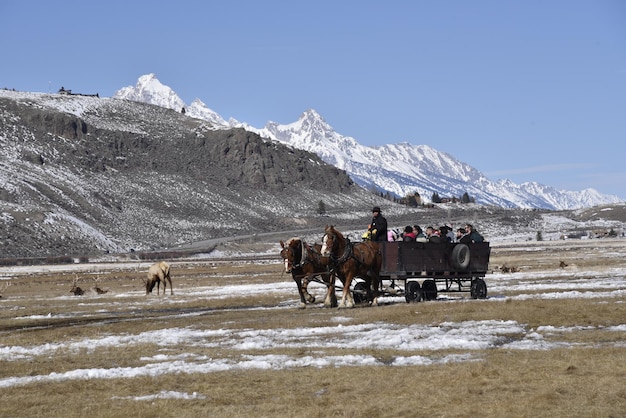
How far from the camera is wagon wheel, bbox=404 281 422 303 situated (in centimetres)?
3303

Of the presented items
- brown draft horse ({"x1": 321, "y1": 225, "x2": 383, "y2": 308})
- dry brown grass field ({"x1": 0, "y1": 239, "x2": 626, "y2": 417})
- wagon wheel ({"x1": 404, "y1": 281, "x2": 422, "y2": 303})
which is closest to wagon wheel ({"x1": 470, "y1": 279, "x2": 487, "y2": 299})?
wagon wheel ({"x1": 404, "y1": 281, "x2": 422, "y2": 303})

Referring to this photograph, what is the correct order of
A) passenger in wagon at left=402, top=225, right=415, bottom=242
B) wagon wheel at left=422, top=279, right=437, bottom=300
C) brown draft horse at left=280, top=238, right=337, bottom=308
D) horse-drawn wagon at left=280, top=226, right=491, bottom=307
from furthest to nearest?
1. wagon wheel at left=422, top=279, right=437, bottom=300
2. passenger in wagon at left=402, top=225, right=415, bottom=242
3. brown draft horse at left=280, top=238, right=337, bottom=308
4. horse-drawn wagon at left=280, top=226, right=491, bottom=307

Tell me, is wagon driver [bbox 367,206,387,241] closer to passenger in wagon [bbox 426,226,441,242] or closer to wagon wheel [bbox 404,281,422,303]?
passenger in wagon [bbox 426,226,441,242]

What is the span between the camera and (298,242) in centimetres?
3219

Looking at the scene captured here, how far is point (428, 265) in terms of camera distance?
108ft

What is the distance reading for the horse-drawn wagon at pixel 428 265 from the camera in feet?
106

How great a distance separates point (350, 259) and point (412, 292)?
3604mm

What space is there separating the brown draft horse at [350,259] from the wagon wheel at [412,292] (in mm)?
1440

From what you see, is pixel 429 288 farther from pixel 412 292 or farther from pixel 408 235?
pixel 408 235

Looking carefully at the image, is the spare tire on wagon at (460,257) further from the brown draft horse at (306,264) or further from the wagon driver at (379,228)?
the brown draft horse at (306,264)

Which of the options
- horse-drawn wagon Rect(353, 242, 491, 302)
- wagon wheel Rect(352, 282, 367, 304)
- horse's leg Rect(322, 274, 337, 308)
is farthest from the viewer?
wagon wheel Rect(352, 282, 367, 304)

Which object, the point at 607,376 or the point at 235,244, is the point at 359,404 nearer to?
the point at 607,376

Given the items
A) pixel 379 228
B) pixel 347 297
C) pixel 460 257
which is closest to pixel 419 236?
pixel 379 228

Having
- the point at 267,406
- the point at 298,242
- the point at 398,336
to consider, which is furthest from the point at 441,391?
the point at 298,242
